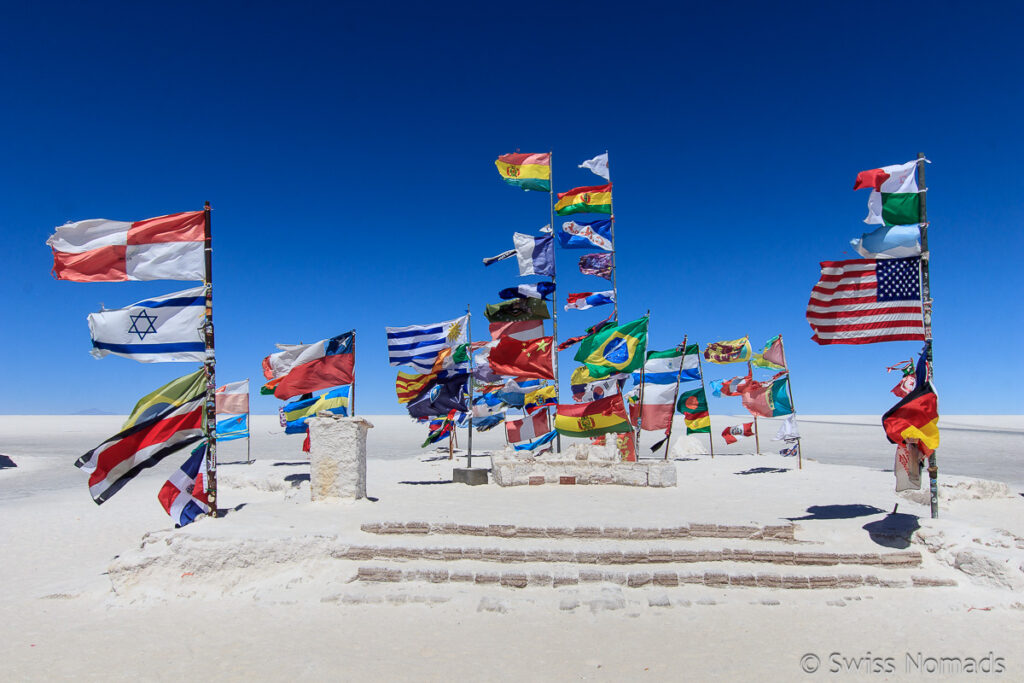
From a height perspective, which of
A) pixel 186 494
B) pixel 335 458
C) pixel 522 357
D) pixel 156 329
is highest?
pixel 156 329

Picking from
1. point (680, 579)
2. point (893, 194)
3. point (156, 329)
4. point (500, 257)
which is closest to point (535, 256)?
point (500, 257)

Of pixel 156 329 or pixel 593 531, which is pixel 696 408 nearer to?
pixel 593 531

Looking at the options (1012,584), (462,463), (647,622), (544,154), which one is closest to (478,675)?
(647,622)

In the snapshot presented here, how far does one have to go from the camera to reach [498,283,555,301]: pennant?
54.9 feet

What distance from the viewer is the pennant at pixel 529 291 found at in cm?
1672

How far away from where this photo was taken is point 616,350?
633 inches

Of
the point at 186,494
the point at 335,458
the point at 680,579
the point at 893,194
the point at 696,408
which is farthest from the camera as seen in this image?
the point at 696,408

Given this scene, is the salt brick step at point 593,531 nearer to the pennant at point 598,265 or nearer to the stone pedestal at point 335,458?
the stone pedestal at point 335,458

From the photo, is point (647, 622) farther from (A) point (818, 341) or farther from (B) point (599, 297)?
(B) point (599, 297)

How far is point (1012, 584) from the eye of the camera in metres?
7.87

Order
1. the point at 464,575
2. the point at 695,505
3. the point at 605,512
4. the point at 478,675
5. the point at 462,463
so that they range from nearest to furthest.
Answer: the point at 478,675 → the point at 464,575 → the point at 605,512 → the point at 695,505 → the point at 462,463

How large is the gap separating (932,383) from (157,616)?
1233 cm

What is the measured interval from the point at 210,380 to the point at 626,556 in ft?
25.2

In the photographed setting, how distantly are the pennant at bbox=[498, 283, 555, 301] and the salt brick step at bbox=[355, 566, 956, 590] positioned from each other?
957cm
